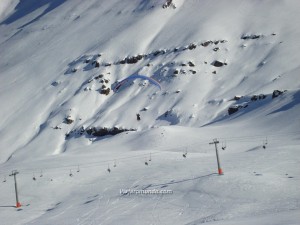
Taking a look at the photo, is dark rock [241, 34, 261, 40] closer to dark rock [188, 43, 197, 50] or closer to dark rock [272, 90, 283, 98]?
dark rock [188, 43, 197, 50]

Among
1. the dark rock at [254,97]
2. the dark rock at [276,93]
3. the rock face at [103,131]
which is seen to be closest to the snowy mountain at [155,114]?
the dark rock at [276,93]

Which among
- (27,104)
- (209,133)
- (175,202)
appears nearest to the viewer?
(175,202)

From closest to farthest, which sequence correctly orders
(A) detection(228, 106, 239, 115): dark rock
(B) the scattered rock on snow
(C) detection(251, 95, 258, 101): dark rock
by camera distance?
(B) the scattered rock on snow
(C) detection(251, 95, 258, 101): dark rock
(A) detection(228, 106, 239, 115): dark rock

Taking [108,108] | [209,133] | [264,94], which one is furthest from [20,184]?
[108,108]

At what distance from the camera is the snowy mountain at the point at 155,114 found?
124ft

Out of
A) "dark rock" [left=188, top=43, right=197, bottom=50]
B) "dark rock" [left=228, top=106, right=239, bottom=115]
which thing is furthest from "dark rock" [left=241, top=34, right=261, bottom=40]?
"dark rock" [left=228, top=106, right=239, bottom=115]

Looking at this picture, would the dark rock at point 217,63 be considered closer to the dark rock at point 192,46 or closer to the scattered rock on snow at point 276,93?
the dark rock at point 192,46

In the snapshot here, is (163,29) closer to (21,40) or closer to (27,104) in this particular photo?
(27,104)

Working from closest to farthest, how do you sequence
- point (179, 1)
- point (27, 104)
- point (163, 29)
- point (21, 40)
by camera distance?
point (27, 104)
point (163, 29)
point (179, 1)
point (21, 40)

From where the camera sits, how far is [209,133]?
8662 cm

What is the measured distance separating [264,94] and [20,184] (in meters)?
66.3

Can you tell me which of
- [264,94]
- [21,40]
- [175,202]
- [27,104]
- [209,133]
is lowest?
[175,202]

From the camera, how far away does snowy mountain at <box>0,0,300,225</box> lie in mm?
37750

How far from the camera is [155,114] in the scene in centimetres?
12081
